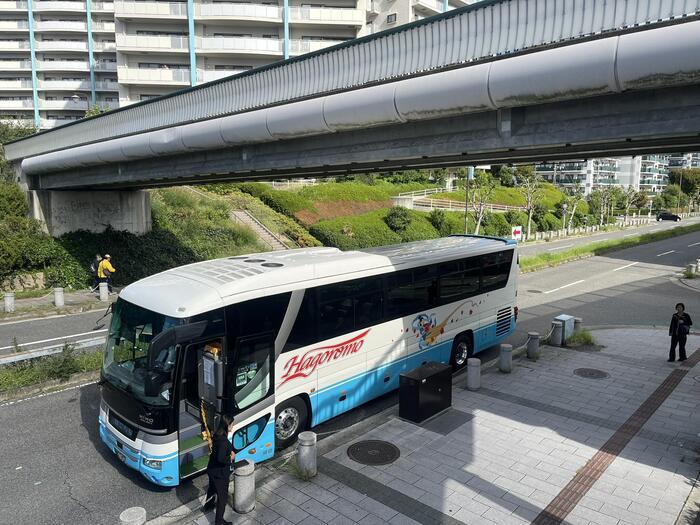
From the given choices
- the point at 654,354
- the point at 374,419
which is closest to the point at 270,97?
the point at 374,419

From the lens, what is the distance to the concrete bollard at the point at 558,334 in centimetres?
1470

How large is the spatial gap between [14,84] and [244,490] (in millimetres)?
70201

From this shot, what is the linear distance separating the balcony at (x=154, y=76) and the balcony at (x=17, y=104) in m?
20.8

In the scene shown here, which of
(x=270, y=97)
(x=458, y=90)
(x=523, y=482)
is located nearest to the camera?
(x=523, y=482)

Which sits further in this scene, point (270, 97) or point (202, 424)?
point (270, 97)

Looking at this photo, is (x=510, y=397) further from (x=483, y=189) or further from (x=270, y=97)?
(x=483, y=189)

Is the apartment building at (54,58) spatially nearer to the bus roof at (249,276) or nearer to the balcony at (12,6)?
the balcony at (12,6)

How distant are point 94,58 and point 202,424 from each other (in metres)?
66.0

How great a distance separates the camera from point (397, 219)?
4078cm

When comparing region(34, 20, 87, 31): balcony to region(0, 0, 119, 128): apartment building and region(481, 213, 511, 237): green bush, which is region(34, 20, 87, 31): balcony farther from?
region(481, 213, 511, 237): green bush

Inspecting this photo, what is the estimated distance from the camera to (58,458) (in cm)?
824

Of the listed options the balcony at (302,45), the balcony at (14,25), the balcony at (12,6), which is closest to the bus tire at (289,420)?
the balcony at (302,45)

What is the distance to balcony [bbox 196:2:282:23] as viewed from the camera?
4612 cm

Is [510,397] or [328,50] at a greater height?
[328,50]
